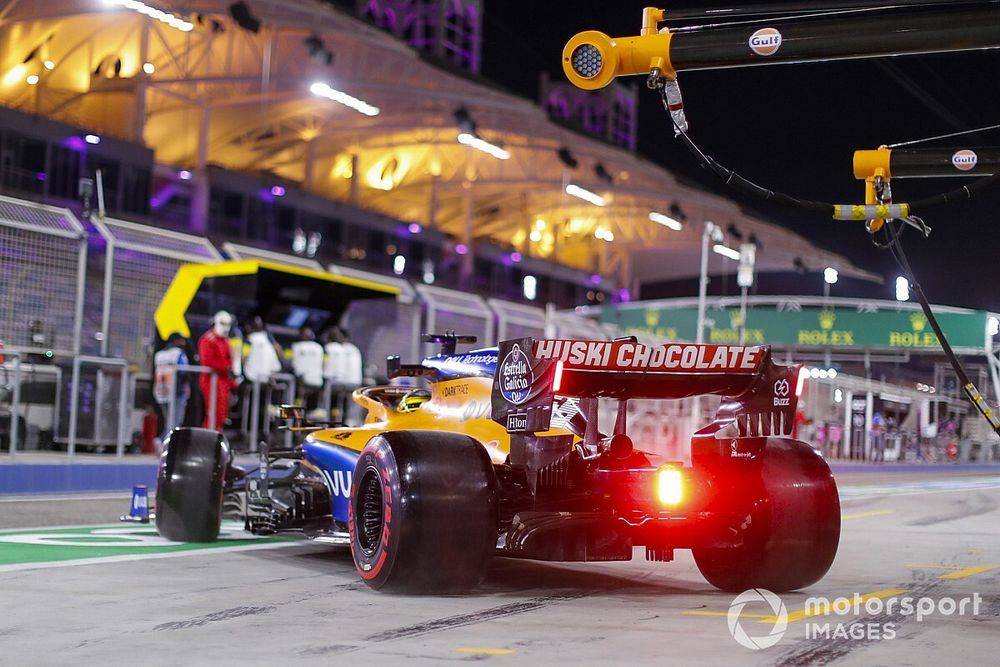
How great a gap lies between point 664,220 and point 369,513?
54.9 meters

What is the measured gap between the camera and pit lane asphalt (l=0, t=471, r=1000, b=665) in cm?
523

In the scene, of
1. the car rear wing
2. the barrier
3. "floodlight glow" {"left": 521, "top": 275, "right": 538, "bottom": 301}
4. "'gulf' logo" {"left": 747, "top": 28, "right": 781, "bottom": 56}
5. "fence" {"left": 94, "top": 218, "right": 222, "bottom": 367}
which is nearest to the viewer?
the car rear wing

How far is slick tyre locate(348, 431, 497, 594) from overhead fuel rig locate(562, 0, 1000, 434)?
2.87 metres

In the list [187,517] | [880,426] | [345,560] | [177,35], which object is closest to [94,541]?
[187,517]

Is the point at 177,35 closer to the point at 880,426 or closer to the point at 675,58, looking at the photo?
the point at 880,426

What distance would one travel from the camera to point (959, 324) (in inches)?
1332

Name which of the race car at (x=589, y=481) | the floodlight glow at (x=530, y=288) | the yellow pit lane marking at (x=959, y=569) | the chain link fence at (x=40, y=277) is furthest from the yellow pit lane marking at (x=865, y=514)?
the floodlight glow at (x=530, y=288)

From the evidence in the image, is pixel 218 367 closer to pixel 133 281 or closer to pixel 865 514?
pixel 133 281

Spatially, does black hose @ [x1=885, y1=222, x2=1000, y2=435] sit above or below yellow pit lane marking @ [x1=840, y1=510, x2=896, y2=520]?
above

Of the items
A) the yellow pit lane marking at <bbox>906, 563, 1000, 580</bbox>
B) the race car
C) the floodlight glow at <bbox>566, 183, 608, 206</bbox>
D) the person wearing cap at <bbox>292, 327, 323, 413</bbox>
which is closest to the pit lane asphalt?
the yellow pit lane marking at <bbox>906, 563, 1000, 580</bbox>

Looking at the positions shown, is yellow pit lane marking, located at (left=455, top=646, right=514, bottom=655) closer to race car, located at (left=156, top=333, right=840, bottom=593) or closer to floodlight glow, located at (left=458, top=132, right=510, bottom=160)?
race car, located at (left=156, top=333, right=840, bottom=593)

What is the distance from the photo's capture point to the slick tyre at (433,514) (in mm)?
6621

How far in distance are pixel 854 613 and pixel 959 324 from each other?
2921cm

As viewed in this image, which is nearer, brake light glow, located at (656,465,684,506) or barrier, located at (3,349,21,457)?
brake light glow, located at (656,465,684,506)
